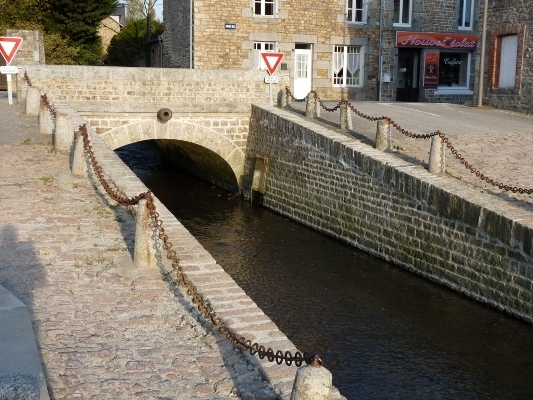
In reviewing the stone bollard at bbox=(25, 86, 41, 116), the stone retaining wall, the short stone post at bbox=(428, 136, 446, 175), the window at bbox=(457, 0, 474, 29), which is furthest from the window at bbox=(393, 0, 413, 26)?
the short stone post at bbox=(428, 136, 446, 175)

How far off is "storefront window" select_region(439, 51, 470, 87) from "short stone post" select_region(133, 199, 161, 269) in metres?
22.1

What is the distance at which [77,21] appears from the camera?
2555 cm

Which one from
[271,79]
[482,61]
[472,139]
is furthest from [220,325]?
[482,61]

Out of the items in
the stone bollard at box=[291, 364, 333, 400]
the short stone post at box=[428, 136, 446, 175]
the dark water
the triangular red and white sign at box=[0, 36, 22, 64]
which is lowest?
the dark water

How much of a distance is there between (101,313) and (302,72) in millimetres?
19676

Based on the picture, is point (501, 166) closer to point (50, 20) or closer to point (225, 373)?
point (225, 373)

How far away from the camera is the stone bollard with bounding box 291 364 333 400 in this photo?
348cm

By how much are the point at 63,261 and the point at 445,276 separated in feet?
19.7

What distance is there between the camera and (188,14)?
74.6 ft

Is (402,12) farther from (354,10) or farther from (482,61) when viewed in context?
(482,61)

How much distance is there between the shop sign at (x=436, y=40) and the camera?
24938 mm

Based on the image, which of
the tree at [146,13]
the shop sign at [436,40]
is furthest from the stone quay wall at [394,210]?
the tree at [146,13]

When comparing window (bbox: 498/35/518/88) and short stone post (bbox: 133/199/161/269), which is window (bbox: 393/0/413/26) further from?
short stone post (bbox: 133/199/161/269)

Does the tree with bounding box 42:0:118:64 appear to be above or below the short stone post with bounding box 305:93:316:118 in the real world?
above
